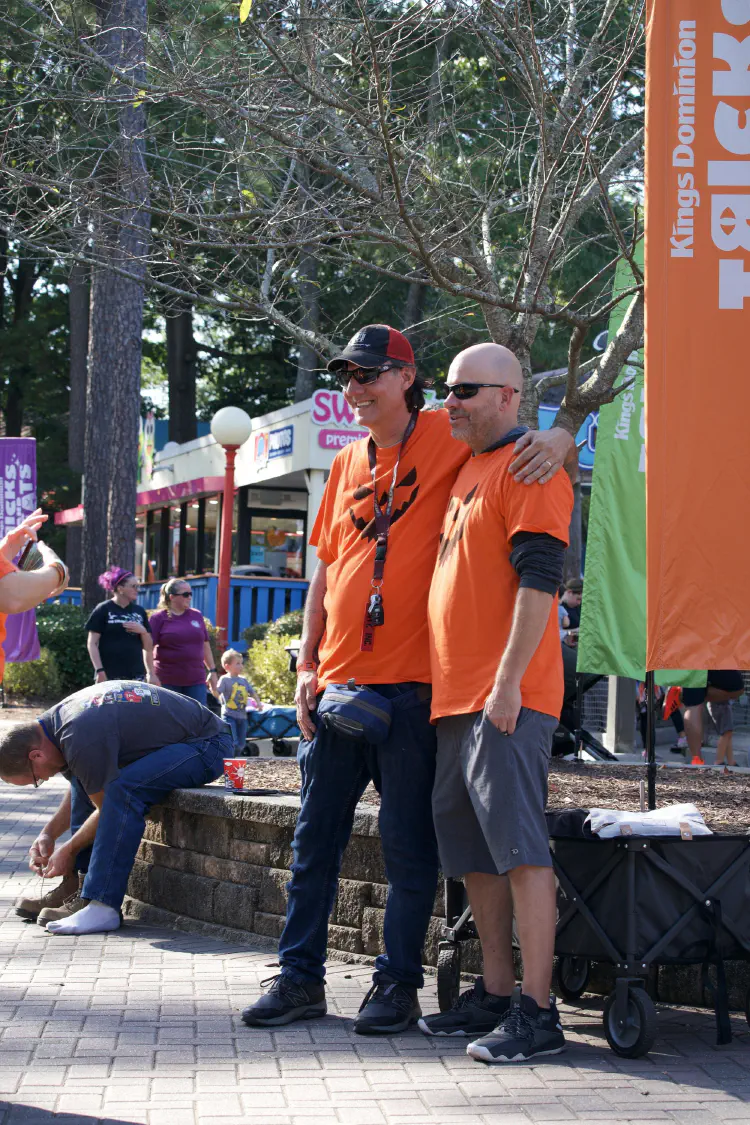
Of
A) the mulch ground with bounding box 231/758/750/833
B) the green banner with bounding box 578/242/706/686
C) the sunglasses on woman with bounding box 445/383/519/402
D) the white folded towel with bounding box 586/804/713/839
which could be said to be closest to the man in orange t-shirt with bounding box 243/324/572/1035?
the sunglasses on woman with bounding box 445/383/519/402

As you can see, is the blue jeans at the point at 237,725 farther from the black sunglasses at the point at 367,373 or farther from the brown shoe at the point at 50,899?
the black sunglasses at the point at 367,373

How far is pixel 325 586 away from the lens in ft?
16.3

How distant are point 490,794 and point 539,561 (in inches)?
28.9

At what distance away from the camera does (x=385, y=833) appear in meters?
4.55

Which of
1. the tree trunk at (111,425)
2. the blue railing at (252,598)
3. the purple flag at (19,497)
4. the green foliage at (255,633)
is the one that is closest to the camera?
the purple flag at (19,497)

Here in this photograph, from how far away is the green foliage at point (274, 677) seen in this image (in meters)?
15.2

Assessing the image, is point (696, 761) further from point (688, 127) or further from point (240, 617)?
point (240, 617)

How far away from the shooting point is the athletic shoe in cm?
639

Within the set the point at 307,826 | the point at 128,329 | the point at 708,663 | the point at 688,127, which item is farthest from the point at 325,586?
the point at 128,329

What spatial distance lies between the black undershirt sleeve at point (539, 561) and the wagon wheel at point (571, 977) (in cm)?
150

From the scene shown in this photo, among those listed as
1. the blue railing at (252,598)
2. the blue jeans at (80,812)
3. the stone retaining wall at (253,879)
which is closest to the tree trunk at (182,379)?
the blue railing at (252,598)

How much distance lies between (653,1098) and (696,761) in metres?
8.54

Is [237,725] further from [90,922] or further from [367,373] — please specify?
[367,373]

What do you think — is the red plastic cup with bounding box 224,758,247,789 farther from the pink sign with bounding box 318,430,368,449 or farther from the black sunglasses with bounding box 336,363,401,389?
the pink sign with bounding box 318,430,368,449
